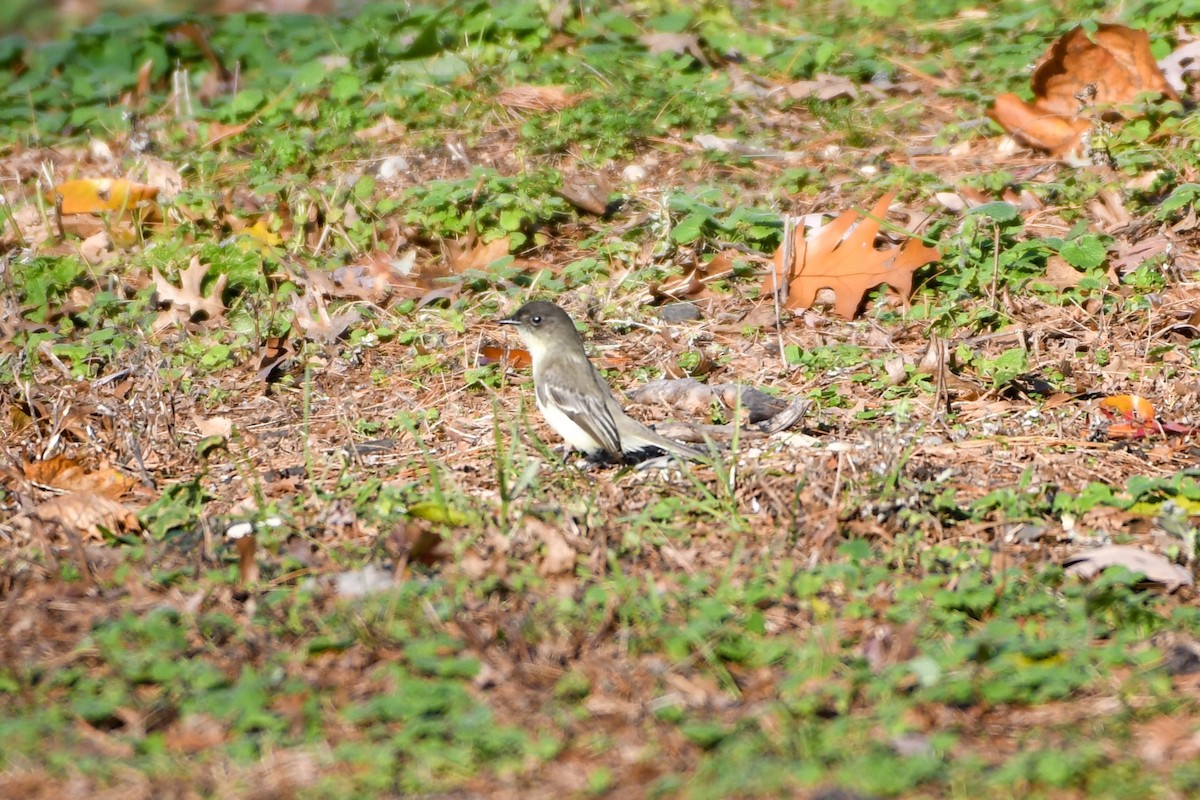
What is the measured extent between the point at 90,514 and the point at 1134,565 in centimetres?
386

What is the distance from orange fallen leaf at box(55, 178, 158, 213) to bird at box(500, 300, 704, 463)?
3.39m

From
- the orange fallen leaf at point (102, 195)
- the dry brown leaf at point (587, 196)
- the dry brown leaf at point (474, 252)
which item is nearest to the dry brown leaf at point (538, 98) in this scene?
the dry brown leaf at point (587, 196)

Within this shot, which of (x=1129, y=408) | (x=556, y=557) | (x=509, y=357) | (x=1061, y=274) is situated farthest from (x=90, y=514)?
(x=1061, y=274)

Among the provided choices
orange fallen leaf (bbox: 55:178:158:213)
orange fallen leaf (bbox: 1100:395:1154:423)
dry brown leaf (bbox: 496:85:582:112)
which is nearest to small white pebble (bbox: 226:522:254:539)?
orange fallen leaf (bbox: 1100:395:1154:423)

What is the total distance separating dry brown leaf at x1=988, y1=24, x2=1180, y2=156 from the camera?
8.83 m

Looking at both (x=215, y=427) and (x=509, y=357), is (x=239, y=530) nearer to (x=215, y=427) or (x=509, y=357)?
(x=215, y=427)

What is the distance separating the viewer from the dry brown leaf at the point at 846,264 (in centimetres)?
722

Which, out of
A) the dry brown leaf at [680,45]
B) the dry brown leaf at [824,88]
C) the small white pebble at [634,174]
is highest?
the dry brown leaf at [680,45]

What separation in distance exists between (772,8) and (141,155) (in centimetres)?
536

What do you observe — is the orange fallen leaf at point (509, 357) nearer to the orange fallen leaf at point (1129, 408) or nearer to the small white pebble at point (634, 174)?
the small white pebble at point (634, 174)

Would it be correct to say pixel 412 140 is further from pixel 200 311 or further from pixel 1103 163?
pixel 1103 163

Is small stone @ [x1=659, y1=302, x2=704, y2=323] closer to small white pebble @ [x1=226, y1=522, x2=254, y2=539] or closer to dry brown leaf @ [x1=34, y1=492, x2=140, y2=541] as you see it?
small white pebble @ [x1=226, y1=522, x2=254, y2=539]

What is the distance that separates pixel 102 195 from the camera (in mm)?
8758

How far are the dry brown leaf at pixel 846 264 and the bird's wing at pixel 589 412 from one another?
1.56 m
